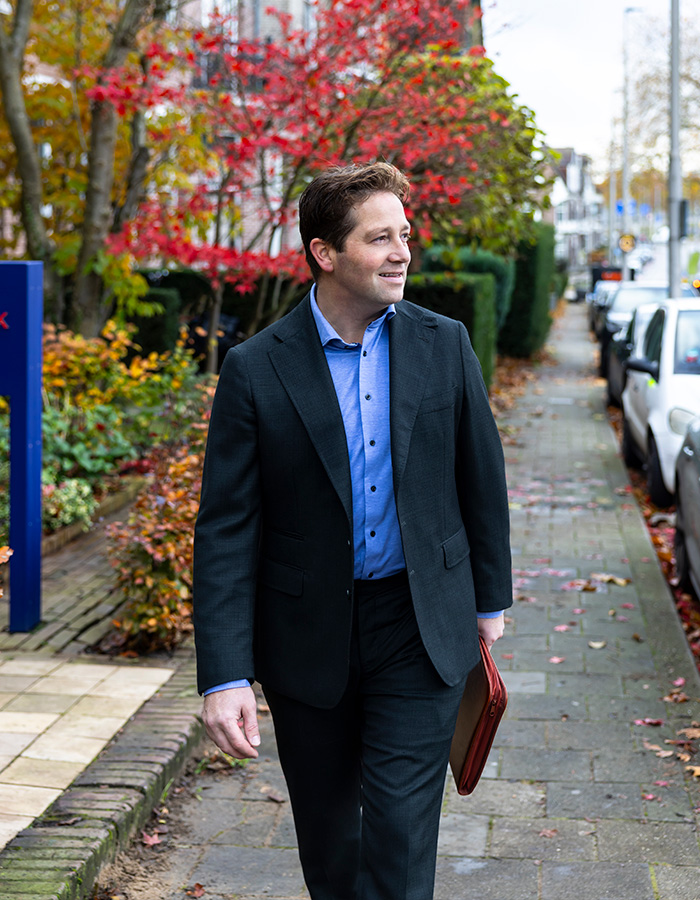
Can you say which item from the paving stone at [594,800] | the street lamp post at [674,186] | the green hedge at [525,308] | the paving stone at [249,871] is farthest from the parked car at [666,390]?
the green hedge at [525,308]

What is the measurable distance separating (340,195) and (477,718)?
50.9 inches

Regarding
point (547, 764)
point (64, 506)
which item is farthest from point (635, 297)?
point (547, 764)

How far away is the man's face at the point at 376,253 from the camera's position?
250 cm

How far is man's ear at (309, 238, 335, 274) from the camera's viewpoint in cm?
256

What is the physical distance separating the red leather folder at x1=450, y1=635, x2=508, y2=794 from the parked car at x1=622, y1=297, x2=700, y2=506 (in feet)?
19.8

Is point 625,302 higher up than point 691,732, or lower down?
higher up

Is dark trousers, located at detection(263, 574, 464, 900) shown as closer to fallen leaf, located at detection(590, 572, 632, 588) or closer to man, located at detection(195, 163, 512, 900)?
man, located at detection(195, 163, 512, 900)

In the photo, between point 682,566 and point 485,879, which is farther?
point 682,566

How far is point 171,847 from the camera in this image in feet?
12.8

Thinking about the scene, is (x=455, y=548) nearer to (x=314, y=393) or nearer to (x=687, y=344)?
(x=314, y=393)

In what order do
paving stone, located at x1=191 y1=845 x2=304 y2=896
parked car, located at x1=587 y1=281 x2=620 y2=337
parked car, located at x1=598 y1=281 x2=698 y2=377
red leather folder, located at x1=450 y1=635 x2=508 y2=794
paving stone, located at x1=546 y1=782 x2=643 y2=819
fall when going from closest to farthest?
red leather folder, located at x1=450 y1=635 x2=508 y2=794 → paving stone, located at x1=191 y1=845 x2=304 y2=896 → paving stone, located at x1=546 y1=782 x2=643 y2=819 → parked car, located at x1=598 y1=281 x2=698 y2=377 → parked car, located at x1=587 y1=281 x2=620 y2=337

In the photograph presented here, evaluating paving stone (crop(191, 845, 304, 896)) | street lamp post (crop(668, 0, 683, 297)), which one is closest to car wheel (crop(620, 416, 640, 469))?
street lamp post (crop(668, 0, 683, 297))

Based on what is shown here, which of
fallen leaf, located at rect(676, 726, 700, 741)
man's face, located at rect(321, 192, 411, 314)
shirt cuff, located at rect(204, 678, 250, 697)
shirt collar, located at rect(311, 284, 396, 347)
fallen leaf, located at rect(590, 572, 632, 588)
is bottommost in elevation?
fallen leaf, located at rect(676, 726, 700, 741)

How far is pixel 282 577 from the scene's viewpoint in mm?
2637
